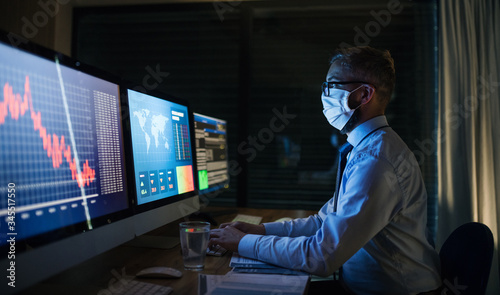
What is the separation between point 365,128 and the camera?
1.33 metres

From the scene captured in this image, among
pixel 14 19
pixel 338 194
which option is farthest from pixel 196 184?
pixel 14 19

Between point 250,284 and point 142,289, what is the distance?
9.9 inches

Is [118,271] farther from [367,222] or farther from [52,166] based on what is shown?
[367,222]

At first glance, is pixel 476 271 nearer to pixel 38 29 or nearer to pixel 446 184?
pixel 446 184

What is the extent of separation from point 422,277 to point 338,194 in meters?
0.37

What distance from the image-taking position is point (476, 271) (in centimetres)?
102

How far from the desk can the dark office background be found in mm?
1748

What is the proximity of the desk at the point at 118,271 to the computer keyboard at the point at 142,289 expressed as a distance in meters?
0.03

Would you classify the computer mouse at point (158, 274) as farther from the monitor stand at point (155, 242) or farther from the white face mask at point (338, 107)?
the white face mask at point (338, 107)

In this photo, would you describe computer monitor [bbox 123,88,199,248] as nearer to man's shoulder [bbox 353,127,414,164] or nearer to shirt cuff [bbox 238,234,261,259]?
shirt cuff [bbox 238,234,261,259]

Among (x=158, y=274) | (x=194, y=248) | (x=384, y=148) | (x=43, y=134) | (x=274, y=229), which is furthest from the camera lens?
(x=274, y=229)

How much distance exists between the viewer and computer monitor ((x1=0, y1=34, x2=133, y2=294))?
0.63m

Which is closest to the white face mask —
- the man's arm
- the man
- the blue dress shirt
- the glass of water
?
the man

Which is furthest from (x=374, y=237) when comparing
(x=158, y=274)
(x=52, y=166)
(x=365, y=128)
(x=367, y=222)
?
(x=52, y=166)
